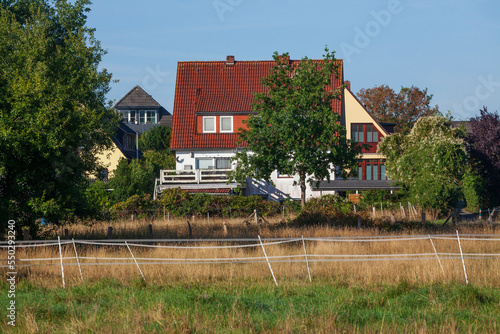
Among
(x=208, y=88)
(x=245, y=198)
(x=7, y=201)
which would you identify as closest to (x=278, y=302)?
(x=7, y=201)

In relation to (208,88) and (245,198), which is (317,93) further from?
(208,88)

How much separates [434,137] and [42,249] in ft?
102

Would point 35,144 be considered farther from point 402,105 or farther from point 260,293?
point 402,105

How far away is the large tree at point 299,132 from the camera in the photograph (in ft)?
102

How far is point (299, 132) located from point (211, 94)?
17.2m

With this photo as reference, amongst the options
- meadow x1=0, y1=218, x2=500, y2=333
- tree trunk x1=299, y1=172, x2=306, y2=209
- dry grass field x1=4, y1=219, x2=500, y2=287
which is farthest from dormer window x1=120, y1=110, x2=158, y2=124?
meadow x1=0, y1=218, x2=500, y2=333

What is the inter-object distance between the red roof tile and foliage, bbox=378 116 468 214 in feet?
18.7

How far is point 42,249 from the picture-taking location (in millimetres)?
18766

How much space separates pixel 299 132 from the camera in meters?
31.0

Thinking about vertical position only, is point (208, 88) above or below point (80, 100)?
above

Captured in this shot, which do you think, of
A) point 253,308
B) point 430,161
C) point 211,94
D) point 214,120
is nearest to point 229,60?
point 211,94

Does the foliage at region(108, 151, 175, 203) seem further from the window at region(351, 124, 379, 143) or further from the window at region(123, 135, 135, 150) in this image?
the window at region(351, 124, 379, 143)

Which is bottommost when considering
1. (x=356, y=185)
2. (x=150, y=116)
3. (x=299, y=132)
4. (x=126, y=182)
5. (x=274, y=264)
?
(x=274, y=264)

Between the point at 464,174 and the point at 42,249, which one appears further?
the point at 464,174
